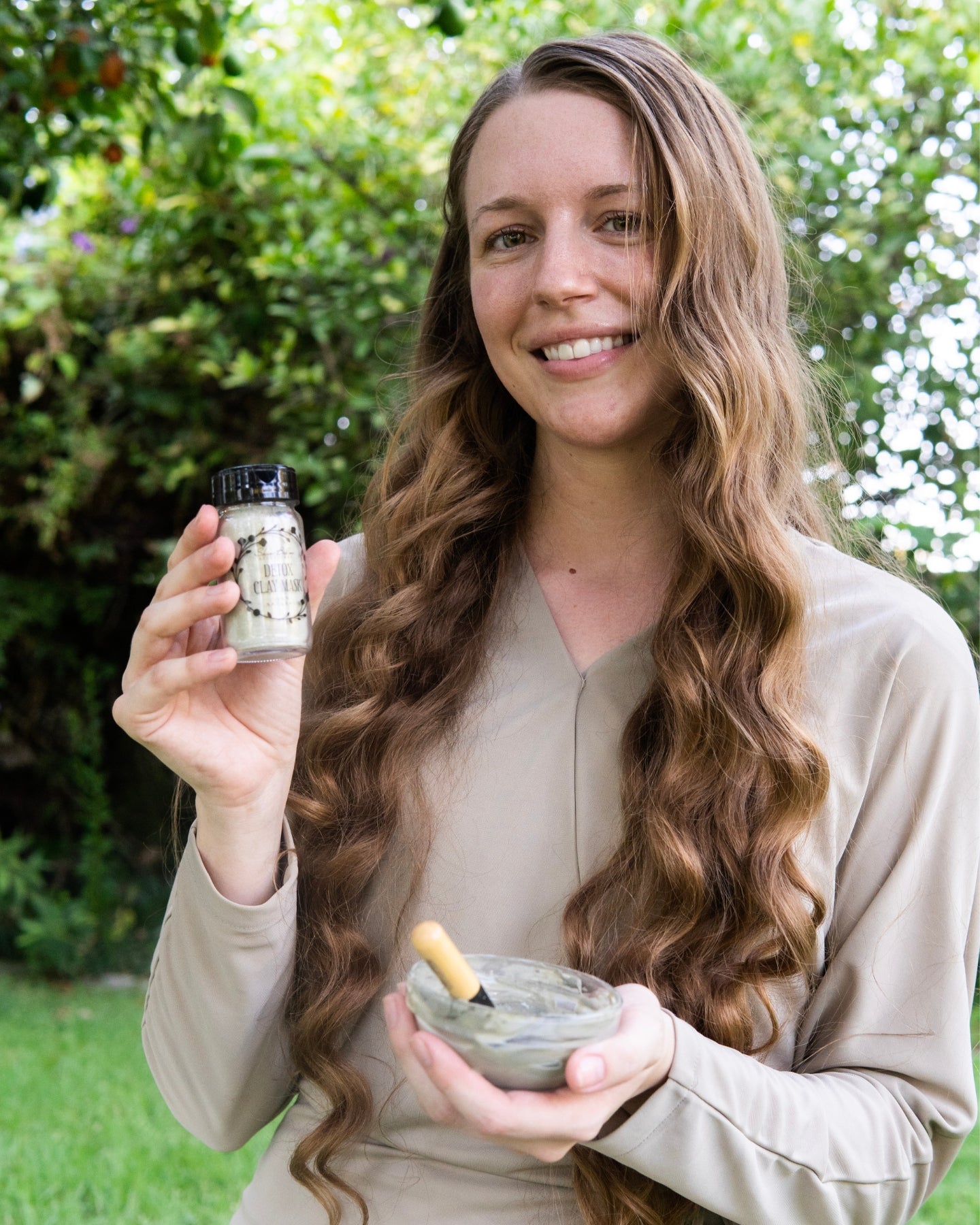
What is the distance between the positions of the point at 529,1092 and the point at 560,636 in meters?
0.71

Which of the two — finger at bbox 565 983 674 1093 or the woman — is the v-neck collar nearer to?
the woman

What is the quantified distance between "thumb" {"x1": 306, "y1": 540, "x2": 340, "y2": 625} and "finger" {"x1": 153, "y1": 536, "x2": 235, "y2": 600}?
126 mm

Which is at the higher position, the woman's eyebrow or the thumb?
the woman's eyebrow

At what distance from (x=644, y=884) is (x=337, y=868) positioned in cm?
38

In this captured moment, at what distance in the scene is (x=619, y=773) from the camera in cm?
153

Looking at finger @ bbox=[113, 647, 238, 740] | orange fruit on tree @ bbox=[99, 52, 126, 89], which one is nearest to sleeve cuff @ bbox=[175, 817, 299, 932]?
finger @ bbox=[113, 647, 238, 740]

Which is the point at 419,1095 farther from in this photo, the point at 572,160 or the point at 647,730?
the point at 572,160

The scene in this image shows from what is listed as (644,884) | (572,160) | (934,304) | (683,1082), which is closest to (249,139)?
(934,304)

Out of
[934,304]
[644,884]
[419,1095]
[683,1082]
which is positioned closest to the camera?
[419,1095]

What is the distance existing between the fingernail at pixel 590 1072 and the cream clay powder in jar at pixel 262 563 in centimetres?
53

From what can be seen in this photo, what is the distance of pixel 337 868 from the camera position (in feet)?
5.05

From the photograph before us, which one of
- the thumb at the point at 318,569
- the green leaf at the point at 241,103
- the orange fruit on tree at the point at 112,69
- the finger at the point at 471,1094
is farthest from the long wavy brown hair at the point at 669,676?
the orange fruit on tree at the point at 112,69

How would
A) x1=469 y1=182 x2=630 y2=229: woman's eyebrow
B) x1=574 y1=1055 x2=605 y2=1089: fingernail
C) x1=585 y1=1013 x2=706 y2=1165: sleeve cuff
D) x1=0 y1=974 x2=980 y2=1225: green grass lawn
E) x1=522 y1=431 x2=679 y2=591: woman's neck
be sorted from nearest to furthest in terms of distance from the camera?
x1=574 y1=1055 x2=605 y2=1089: fingernail < x1=585 y1=1013 x2=706 y2=1165: sleeve cuff < x1=469 y1=182 x2=630 y2=229: woman's eyebrow < x1=522 y1=431 x2=679 y2=591: woman's neck < x1=0 y1=974 x2=980 y2=1225: green grass lawn

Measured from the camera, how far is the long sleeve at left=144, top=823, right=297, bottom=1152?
143 centimetres
